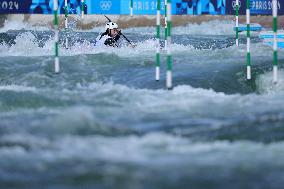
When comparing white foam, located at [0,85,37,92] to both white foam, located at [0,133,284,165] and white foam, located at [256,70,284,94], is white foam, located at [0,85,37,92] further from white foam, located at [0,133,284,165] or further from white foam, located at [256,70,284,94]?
white foam, located at [0,133,284,165]

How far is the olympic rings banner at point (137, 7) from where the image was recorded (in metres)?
21.4

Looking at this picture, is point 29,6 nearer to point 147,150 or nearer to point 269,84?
point 269,84

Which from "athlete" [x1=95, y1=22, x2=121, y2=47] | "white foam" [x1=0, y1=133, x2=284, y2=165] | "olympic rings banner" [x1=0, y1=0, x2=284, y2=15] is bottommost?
"white foam" [x1=0, y1=133, x2=284, y2=165]

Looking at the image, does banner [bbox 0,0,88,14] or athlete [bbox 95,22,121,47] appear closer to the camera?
athlete [bbox 95,22,121,47]

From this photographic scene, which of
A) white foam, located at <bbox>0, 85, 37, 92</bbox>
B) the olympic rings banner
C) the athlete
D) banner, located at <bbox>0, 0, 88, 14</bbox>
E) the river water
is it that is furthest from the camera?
the olympic rings banner

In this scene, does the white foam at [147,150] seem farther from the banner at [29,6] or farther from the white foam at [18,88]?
the banner at [29,6]

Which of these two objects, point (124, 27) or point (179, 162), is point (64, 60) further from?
point (124, 27)

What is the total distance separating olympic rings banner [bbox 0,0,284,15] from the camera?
21375mm

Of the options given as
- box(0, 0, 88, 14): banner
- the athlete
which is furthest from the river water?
box(0, 0, 88, 14): banner

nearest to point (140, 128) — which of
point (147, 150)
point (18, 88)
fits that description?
point (147, 150)

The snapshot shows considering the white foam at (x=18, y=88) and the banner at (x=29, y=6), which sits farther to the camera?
the banner at (x=29, y=6)

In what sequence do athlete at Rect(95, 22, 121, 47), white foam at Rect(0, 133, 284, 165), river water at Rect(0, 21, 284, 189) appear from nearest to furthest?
river water at Rect(0, 21, 284, 189)
white foam at Rect(0, 133, 284, 165)
athlete at Rect(95, 22, 121, 47)

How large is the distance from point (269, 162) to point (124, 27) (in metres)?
18.3

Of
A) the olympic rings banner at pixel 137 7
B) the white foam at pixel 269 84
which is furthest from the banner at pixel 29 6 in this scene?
the white foam at pixel 269 84
